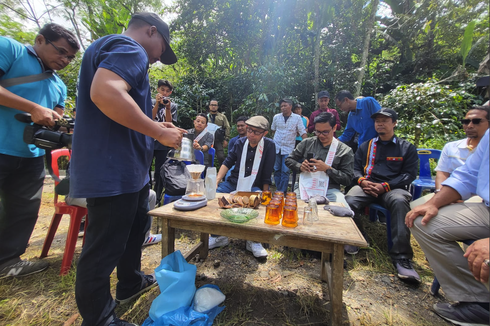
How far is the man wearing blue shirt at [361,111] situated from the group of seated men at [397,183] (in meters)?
0.63

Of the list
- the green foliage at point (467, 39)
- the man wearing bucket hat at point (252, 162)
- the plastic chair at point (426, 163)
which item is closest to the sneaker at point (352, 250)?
the man wearing bucket hat at point (252, 162)

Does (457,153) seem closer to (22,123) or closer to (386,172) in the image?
(386,172)

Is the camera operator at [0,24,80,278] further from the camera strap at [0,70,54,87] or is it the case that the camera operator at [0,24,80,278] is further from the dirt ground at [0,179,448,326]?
the dirt ground at [0,179,448,326]

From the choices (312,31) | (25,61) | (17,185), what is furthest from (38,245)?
(312,31)

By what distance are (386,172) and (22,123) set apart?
382 cm

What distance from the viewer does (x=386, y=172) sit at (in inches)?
108

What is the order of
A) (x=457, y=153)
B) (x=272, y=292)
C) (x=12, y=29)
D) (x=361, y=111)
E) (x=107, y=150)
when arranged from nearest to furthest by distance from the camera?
(x=107, y=150), (x=272, y=292), (x=457, y=153), (x=361, y=111), (x=12, y=29)

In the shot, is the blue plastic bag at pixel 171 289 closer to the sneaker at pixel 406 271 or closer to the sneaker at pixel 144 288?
the sneaker at pixel 144 288

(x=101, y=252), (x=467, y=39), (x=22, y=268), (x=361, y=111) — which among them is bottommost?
(x=22, y=268)

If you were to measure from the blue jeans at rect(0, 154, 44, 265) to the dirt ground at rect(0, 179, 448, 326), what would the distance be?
0.33 m

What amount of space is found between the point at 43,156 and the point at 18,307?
1280 mm

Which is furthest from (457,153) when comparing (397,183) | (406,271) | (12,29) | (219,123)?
(12,29)

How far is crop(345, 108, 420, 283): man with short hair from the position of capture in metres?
2.36

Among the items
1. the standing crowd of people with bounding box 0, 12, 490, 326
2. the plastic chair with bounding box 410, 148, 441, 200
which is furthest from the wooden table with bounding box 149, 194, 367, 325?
the plastic chair with bounding box 410, 148, 441, 200
